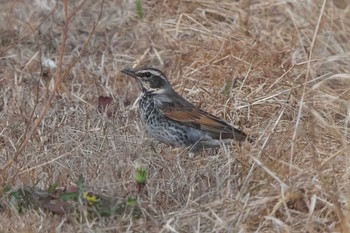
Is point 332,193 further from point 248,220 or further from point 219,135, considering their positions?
point 219,135

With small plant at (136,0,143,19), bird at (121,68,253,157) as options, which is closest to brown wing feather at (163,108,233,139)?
bird at (121,68,253,157)

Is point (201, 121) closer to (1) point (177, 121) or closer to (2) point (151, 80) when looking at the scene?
(1) point (177, 121)

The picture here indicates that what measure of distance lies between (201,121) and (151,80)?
66cm

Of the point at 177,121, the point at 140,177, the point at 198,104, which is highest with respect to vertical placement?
the point at 140,177

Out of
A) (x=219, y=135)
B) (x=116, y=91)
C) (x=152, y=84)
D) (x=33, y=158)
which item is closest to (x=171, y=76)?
(x=116, y=91)

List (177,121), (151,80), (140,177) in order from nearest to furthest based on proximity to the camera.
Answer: (140,177) → (177,121) → (151,80)

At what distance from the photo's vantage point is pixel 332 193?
19.1 ft

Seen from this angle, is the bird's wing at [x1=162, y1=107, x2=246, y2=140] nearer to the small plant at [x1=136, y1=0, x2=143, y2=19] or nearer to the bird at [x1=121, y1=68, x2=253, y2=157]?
the bird at [x1=121, y1=68, x2=253, y2=157]

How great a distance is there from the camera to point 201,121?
25.9 ft

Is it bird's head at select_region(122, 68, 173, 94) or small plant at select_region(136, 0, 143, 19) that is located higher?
bird's head at select_region(122, 68, 173, 94)

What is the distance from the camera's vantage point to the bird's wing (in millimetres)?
7598

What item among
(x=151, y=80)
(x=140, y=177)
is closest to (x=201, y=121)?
(x=151, y=80)

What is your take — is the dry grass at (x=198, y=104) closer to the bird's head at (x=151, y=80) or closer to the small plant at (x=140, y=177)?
the small plant at (x=140, y=177)

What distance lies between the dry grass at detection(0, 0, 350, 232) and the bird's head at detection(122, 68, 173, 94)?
1.03 ft
